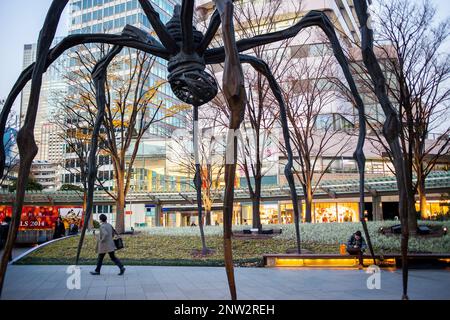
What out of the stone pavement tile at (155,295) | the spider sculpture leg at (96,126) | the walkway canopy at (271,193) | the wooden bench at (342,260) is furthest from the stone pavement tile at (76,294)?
the walkway canopy at (271,193)

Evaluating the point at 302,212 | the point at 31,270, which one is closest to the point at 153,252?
the point at 31,270

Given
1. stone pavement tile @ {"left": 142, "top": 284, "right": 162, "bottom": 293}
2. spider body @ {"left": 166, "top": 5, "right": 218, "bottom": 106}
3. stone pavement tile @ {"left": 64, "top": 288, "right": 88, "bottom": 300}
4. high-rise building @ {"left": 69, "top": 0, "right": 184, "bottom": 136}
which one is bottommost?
stone pavement tile @ {"left": 142, "top": 284, "right": 162, "bottom": 293}

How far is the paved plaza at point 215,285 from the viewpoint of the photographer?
17.1ft

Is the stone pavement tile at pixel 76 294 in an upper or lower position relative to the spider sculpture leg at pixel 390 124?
lower

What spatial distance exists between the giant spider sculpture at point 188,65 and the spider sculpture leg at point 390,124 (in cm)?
44

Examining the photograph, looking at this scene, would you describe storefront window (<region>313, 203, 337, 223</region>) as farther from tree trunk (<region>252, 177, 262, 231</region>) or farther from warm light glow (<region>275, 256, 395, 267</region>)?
warm light glow (<region>275, 256, 395, 267</region>)

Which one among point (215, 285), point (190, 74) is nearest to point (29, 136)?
point (190, 74)

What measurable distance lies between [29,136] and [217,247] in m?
11.0

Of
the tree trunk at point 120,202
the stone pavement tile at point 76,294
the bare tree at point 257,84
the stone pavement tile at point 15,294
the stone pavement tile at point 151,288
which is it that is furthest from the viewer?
the tree trunk at point 120,202

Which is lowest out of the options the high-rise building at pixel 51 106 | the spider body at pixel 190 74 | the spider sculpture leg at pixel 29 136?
the spider sculpture leg at pixel 29 136

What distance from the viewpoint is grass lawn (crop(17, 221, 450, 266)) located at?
10.7 m

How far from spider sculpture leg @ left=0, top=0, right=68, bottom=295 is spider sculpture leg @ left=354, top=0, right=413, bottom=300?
6.56ft

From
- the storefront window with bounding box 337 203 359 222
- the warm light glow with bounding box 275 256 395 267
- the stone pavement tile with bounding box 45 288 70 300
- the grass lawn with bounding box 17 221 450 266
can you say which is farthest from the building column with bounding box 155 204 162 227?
the stone pavement tile with bounding box 45 288 70 300

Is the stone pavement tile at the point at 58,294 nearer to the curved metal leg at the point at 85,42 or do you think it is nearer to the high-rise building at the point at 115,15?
the curved metal leg at the point at 85,42
